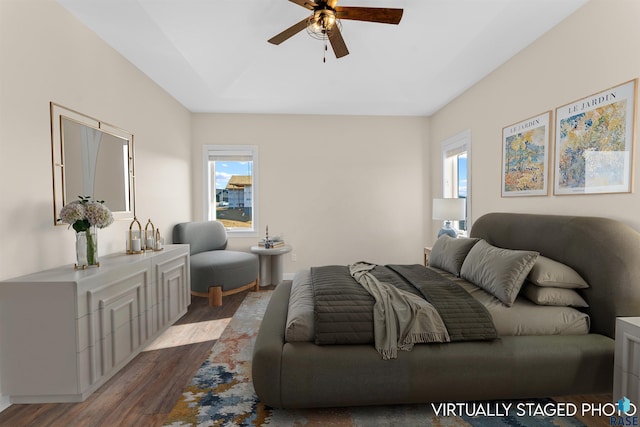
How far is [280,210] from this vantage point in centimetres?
484

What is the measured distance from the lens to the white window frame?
3834mm

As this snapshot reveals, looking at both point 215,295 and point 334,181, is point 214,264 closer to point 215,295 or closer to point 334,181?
point 215,295

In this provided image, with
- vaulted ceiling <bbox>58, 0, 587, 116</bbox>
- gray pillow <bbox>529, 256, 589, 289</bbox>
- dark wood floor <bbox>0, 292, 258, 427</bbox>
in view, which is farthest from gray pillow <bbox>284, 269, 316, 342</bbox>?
vaulted ceiling <bbox>58, 0, 587, 116</bbox>

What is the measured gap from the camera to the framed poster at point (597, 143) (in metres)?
1.99

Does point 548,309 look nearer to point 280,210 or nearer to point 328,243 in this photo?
point 328,243

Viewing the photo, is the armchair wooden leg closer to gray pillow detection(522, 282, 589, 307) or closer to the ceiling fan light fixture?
the ceiling fan light fixture

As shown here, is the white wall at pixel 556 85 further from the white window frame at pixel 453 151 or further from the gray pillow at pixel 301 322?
the gray pillow at pixel 301 322

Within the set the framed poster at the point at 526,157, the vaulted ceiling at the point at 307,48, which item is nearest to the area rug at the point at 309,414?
the framed poster at the point at 526,157

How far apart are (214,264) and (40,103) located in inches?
85.0

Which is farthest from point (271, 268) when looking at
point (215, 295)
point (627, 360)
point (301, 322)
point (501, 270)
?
point (627, 360)

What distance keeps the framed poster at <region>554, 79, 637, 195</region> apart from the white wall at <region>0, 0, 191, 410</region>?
3793mm

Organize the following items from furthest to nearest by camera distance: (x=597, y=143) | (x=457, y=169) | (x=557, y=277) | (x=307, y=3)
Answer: (x=457, y=169), (x=597, y=143), (x=557, y=277), (x=307, y=3)

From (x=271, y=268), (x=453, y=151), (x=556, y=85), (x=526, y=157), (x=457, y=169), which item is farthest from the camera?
(x=271, y=268)

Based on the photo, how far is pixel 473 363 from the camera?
180 cm
